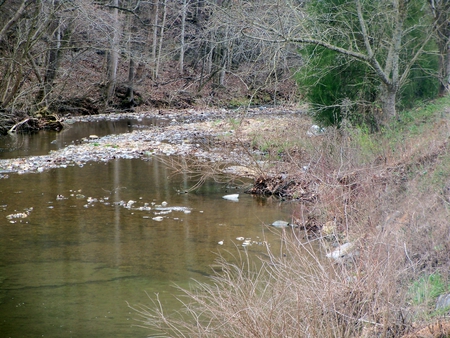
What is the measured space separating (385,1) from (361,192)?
6.37m

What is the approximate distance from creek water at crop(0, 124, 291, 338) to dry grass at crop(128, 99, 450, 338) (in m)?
0.51

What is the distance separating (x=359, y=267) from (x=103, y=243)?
4879mm

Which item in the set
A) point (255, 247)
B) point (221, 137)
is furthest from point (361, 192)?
point (221, 137)

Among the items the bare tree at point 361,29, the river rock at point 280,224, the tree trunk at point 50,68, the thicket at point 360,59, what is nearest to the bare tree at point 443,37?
the thicket at point 360,59

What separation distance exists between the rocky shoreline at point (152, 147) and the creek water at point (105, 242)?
1.26 metres

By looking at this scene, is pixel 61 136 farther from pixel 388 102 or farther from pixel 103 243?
pixel 103 243

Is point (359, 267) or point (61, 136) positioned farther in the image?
point (61, 136)

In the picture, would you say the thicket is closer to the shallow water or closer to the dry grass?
the dry grass

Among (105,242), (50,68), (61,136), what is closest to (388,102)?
(105,242)

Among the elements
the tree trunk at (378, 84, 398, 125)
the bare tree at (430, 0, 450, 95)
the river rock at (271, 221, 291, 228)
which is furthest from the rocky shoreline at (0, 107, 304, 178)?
the bare tree at (430, 0, 450, 95)

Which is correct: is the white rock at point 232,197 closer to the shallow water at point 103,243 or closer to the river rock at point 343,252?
the shallow water at point 103,243

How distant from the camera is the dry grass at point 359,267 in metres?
3.83

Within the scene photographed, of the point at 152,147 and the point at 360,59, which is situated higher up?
the point at 360,59

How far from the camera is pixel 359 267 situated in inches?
163
